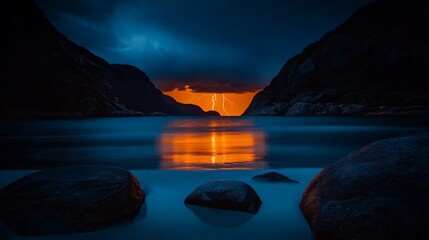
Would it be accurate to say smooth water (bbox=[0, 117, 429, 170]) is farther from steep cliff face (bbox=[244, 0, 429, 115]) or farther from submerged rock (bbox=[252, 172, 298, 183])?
steep cliff face (bbox=[244, 0, 429, 115])

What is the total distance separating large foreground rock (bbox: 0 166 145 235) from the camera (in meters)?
3.70

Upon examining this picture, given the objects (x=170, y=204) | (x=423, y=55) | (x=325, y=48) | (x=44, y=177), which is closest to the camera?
(x=44, y=177)

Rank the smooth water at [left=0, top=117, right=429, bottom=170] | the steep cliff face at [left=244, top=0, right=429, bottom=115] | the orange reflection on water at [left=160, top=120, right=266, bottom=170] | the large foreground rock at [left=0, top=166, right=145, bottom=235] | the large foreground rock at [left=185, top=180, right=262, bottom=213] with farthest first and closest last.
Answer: the steep cliff face at [left=244, top=0, right=429, bottom=115], the smooth water at [left=0, top=117, right=429, bottom=170], the orange reflection on water at [left=160, top=120, right=266, bottom=170], the large foreground rock at [left=185, top=180, right=262, bottom=213], the large foreground rock at [left=0, top=166, right=145, bottom=235]

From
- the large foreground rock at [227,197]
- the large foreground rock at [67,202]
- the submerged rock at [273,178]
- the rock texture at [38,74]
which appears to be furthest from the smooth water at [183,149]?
the rock texture at [38,74]

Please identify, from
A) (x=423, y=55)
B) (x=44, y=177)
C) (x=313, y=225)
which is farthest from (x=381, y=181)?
(x=423, y=55)

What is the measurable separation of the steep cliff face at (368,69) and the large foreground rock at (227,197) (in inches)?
4105

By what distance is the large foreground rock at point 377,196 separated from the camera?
2.99 metres

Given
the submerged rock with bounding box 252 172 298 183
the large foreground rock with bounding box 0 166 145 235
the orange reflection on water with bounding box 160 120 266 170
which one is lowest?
the orange reflection on water with bounding box 160 120 266 170

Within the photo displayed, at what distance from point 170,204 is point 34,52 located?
382ft

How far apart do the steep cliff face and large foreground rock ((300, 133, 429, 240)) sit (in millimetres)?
103990

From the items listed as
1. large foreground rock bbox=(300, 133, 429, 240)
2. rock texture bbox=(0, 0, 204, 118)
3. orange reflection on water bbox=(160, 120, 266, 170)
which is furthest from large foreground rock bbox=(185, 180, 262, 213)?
rock texture bbox=(0, 0, 204, 118)

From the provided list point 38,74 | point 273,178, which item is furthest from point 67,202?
point 38,74

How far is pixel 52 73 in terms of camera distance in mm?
95375

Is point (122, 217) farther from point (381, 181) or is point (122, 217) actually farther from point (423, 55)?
point (423, 55)
